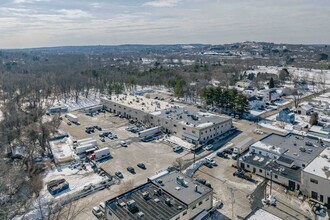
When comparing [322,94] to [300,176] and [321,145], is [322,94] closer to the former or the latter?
[321,145]

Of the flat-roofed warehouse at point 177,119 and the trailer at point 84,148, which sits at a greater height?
the flat-roofed warehouse at point 177,119

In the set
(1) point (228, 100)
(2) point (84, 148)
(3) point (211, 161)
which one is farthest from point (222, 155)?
(1) point (228, 100)

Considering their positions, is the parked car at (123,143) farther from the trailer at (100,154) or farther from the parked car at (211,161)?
the parked car at (211,161)

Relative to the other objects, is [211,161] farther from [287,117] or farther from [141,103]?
[141,103]

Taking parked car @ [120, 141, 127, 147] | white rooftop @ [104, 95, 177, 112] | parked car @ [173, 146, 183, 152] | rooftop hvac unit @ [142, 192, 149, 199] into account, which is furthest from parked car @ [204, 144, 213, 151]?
rooftop hvac unit @ [142, 192, 149, 199]

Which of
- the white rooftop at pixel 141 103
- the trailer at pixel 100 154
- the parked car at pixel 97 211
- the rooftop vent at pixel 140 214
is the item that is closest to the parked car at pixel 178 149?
the trailer at pixel 100 154
